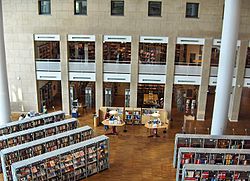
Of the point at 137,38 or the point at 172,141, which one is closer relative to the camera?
the point at 172,141

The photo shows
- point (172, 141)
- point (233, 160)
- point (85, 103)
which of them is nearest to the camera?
point (233, 160)

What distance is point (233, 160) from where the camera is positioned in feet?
37.6

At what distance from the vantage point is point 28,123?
44.9 ft

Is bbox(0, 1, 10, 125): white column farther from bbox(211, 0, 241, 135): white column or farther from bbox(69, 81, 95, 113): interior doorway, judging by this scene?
bbox(211, 0, 241, 135): white column

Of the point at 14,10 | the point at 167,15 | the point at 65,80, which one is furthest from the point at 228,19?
the point at 14,10

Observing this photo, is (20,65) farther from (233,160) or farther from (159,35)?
(233,160)

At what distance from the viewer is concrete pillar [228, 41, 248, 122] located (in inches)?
647

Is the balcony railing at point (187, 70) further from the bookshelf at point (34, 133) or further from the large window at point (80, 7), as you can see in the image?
the bookshelf at point (34, 133)

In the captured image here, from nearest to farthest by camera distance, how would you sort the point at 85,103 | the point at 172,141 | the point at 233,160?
the point at 233,160
the point at 172,141
the point at 85,103

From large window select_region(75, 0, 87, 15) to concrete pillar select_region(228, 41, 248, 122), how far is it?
27.2ft

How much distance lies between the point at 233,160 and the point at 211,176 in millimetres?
1630

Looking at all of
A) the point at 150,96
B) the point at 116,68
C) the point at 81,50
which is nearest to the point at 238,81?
the point at 150,96

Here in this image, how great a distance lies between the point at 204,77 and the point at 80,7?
743 centimetres

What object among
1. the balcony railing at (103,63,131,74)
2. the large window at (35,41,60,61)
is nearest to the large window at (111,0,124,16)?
the balcony railing at (103,63,131,74)
